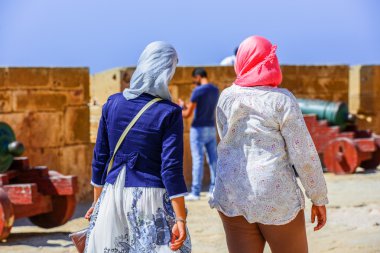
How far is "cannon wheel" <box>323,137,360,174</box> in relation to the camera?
35.4 feet

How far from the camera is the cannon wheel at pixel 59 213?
22.7 feet

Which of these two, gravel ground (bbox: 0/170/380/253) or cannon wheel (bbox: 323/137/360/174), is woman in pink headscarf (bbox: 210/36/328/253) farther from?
cannon wheel (bbox: 323/137/360/174)

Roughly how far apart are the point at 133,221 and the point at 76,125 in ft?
19.7

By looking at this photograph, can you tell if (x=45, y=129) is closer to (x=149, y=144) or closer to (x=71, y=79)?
(x=71, y=79)

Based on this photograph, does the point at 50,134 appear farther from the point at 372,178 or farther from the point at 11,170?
the point at 372,178

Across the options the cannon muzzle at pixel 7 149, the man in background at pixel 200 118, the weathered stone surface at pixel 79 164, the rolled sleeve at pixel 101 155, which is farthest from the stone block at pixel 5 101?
the rolled sleeve at pixel 101 155

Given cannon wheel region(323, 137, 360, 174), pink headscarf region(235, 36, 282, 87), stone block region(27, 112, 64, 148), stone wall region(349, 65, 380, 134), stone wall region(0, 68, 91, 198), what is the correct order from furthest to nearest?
stone wall region(349, 65, 380, 134) → cannon wheel region(323, 137, 360, 174) → stone block region(27, 112, 64, 148) → stone wall region(0, 68, 91, 198) → pink headscarf region(235, 36, 282, 87)

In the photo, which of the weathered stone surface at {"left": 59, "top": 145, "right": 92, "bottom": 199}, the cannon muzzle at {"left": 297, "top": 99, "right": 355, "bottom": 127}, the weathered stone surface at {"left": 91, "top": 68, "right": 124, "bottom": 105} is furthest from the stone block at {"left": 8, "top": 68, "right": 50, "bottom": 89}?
the cannon muzzle at {"left": 297, "top": 99, "right": 355, "bottom": 127}

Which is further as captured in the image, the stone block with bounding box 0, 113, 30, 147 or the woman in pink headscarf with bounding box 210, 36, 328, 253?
the stone block with bounding box 0, 113, 30, 147

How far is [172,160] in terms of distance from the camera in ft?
10.3

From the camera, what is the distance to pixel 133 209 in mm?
3193

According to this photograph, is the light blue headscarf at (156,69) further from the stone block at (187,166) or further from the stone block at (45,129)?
the stone block at (187,166)

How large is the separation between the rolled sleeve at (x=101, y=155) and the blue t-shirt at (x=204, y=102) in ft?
17.5

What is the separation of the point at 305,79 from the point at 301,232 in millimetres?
8788
